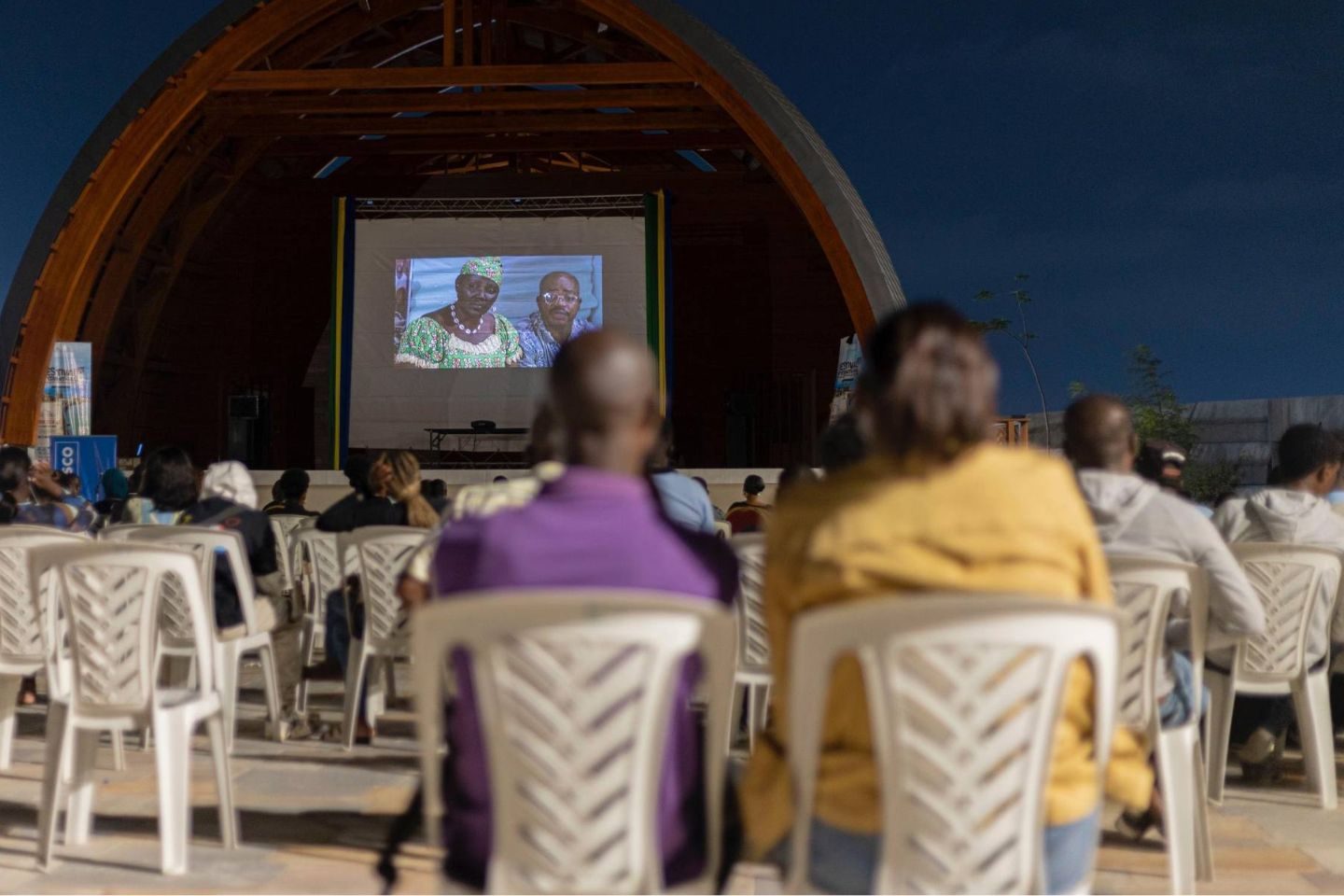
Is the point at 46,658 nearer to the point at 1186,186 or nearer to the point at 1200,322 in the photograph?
the point at 1200,322

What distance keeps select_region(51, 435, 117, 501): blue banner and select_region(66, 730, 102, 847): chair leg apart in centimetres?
916

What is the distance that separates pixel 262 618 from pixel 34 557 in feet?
4.49

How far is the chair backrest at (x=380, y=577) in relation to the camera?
14.2 ft

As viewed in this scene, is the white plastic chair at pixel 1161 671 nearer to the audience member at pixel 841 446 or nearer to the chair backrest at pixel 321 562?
the audience member at pixel 841 446

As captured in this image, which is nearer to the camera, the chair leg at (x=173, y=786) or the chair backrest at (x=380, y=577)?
the chair leg at (x=173, y=786)

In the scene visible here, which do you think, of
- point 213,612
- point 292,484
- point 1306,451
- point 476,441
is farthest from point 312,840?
point 476,441

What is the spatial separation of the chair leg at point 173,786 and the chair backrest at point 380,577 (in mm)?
1354

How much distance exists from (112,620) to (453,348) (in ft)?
39.6

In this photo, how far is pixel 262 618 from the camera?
427 cm

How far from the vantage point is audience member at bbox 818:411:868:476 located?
314cm

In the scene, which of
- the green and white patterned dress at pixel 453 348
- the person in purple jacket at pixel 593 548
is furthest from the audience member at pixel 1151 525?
the green and white patterned dress at pixel 453 348

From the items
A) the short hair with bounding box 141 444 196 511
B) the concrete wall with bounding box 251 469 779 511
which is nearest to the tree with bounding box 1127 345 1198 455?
the concrete wall with bounding box 251 469 779 511

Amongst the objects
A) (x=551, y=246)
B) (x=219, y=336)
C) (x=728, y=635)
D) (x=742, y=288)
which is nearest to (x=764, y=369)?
(x=742, y=288)

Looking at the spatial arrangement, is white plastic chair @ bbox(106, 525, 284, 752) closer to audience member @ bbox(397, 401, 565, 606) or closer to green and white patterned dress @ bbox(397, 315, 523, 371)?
audience member @ bbox(397, 401, 565, 606)
